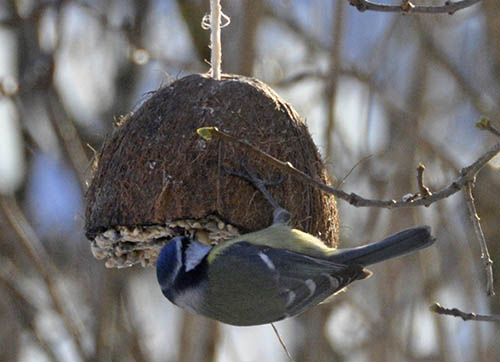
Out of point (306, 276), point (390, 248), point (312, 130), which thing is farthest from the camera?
point (312, 130)

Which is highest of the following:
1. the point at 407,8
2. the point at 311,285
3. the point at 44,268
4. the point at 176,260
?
the point at 407,8

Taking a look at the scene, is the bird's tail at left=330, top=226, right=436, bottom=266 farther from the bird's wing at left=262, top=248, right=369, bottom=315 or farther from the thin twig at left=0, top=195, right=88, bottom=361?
the thin twig at left=0, top=195, right=88, bottom=361

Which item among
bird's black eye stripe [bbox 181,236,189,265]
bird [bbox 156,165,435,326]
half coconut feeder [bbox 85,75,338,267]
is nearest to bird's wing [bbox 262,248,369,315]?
bird [bbox 156,165,435,326]

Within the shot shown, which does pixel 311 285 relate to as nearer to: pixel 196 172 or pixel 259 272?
pixel 259 272

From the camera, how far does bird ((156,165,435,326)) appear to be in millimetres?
3322

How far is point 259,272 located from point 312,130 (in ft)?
5.11

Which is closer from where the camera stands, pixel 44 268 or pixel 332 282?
pixel 332 282

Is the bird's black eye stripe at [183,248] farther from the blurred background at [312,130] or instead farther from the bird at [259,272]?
the blurred background at [312,130]

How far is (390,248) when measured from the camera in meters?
3.25

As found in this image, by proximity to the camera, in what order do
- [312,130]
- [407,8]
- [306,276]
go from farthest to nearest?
1. [312,130]
2. [306,276]
3. [407,8]

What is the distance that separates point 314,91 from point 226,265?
10.5 ft

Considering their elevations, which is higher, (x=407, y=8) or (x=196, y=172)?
(x=407, y=8)

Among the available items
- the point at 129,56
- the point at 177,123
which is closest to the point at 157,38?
the point at 129,56

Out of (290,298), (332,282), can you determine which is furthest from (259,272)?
(332,282)
